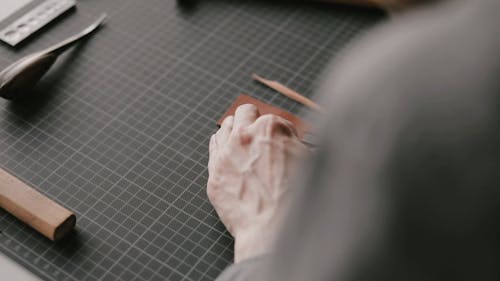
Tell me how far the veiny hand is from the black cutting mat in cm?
7

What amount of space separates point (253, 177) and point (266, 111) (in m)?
0.24

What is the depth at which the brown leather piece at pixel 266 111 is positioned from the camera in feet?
3.72

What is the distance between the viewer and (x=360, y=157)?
383 mm

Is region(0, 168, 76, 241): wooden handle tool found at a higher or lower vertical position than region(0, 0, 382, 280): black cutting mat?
higher

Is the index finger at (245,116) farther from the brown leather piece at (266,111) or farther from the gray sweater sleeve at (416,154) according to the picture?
the gray sweater sleeve at (416,154)

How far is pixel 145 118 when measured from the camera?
1185 millimetres

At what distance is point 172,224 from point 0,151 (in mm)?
314

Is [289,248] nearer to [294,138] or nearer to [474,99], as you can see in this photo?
[474,99]

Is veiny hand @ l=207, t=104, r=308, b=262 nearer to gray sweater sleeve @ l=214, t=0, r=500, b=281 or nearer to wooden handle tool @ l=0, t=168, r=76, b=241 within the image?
wooden handle tool @ l=0, t=168, r=76, b=241

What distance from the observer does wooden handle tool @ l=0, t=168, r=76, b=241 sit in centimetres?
98

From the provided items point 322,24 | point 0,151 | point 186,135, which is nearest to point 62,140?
point 0,151

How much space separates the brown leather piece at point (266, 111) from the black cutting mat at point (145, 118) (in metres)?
0.02

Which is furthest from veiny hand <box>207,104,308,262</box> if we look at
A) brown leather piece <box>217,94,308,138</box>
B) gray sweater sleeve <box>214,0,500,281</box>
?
gray sweater sleeve <box>214,0,500,281</box>

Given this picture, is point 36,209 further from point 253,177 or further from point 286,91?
point 286,91
